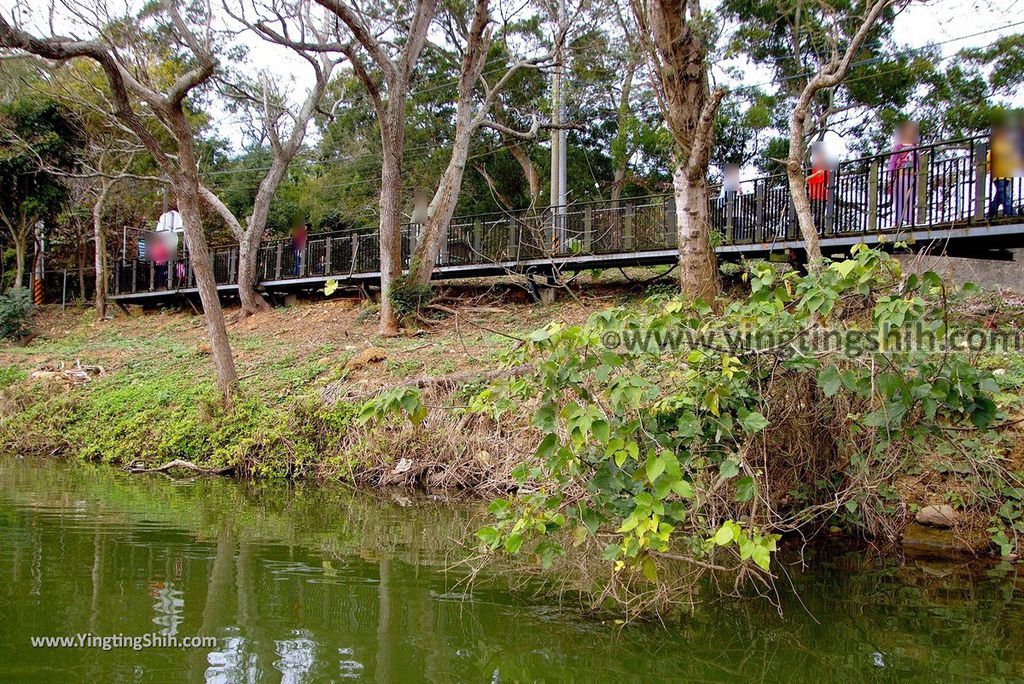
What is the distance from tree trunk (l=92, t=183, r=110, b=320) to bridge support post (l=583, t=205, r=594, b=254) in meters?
14.1

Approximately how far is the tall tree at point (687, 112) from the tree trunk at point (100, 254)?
18.8m

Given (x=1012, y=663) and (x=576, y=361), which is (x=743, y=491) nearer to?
(x=576, y=361)

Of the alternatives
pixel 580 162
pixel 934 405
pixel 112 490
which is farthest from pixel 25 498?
pixel 580 162

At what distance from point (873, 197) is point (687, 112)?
193 inches

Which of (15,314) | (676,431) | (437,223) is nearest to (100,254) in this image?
(15,314)

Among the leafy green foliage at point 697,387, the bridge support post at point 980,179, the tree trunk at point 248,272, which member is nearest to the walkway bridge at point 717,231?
the bridge support post at point 980,179

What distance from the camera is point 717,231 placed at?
13.1m

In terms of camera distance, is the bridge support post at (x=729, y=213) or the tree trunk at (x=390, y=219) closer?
the bridge support post at (x=729, y=213)

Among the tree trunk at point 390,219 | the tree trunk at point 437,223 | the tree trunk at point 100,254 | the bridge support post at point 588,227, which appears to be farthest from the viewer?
the tree trunk at point 100,254

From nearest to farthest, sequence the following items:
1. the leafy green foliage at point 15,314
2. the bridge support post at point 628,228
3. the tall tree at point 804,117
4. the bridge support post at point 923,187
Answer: the tall tree at point 804,117, the bridge support post at point 923,187, the bridge support post at point 628,228, the leafy green foliage at point 15,314

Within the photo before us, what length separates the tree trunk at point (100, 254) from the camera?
23.5m

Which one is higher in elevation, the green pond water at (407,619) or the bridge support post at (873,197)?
the bridge support post at (873,197)

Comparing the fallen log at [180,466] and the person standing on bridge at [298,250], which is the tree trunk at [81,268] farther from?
the fallen log at [180,466]

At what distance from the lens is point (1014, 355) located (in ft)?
30.1
